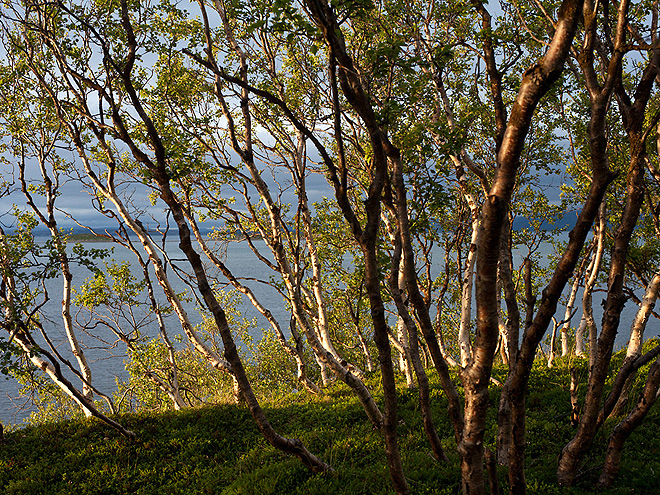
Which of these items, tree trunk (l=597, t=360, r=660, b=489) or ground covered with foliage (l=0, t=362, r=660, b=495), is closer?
tree trunk (l=597, t=360, r=660, b=489)

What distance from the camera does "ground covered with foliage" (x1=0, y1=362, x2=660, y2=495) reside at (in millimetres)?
6914

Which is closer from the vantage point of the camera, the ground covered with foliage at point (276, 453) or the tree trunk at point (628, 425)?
the tree trunk at point (628, 425)

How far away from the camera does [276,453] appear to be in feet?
29.5

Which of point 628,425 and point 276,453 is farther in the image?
point 276,453

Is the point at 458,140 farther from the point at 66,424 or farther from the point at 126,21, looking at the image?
the point at 66,424

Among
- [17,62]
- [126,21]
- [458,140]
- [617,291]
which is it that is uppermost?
[17,62]

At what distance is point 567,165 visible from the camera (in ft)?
49.6

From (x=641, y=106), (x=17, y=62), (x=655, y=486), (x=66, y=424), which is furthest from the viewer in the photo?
(x=17, y=62)

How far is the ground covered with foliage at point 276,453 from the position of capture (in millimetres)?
6914

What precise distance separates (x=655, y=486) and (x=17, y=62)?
1733cm

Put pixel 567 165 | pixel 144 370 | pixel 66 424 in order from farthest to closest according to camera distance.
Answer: pixel 567 165 < pixel 144 370 < pixel 66 424

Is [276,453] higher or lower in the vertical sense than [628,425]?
lower

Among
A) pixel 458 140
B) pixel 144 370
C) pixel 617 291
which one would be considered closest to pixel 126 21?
pixel 458 140

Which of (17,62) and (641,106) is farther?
(17,62)
